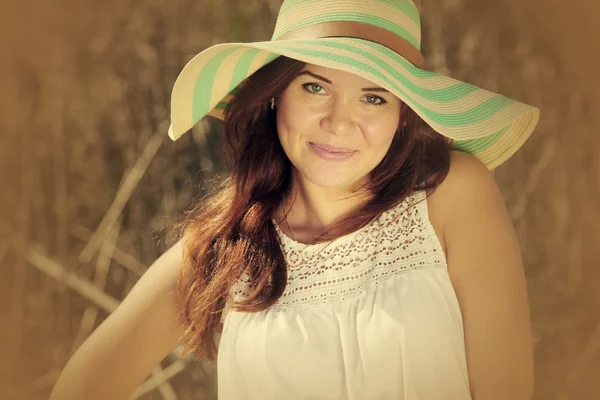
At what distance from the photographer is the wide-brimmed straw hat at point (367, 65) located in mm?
1769

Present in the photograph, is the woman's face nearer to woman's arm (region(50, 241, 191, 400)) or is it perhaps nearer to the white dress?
the white dress

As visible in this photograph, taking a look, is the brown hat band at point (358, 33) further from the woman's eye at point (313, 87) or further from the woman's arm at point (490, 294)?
the woman's arm at point (490, 294)

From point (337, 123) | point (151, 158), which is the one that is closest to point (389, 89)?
point (337, 123)

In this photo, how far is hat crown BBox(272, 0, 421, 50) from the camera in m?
1.85

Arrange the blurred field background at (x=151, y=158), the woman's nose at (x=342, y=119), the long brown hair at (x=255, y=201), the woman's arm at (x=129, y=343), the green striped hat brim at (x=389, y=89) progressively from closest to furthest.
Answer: the green striped hat brim at (x=389, y=89)
the woman's nose at (x=342, y=119)
the long brown hair at (x=255, y=201)
the woman's arm at (x=129, y=343)
the blurred field background at (x=151, y=158)

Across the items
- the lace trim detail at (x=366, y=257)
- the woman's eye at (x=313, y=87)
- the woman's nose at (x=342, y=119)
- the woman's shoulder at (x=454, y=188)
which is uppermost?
the woman's eye at (x=313, y=87)

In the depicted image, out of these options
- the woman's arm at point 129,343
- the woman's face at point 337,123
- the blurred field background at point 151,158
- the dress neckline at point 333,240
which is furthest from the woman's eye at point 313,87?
the blurred field background at point 151,158

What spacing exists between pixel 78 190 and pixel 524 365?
161cm

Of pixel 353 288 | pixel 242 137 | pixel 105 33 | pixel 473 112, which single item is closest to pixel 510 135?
pixel 473 112

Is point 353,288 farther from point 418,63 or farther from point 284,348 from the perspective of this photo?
point 418,63

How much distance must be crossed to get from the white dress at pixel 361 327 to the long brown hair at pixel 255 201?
0.13 ft

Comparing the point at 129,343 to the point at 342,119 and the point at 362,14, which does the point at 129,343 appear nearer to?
the point at 342,119

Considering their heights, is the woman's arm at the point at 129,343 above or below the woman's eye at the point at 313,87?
below

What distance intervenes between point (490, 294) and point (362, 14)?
2.19 feet
